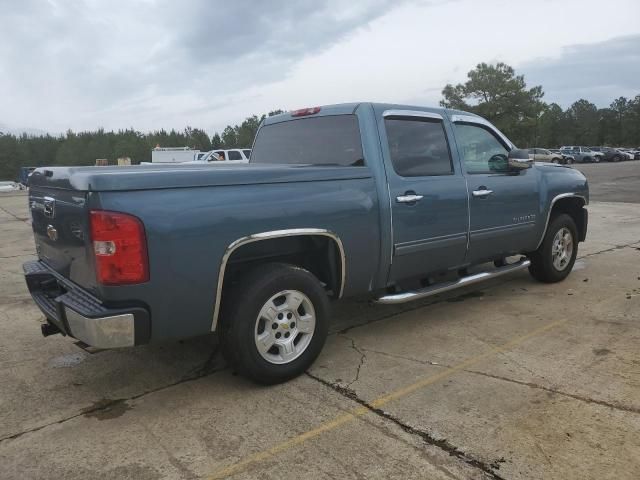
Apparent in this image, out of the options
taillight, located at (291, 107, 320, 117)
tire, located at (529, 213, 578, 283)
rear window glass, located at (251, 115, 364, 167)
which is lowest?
tire, located at (529, 213, 578, 283)

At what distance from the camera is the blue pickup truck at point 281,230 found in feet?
9.61

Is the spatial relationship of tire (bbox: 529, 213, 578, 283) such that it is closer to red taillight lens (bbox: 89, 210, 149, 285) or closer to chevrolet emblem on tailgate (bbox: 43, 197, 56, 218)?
red taillight lens (bbox: 89, 210, 149, 285)

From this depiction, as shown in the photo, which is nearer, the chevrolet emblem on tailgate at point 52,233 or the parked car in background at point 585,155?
the chevrolet emblem on tailgate at point 52,233

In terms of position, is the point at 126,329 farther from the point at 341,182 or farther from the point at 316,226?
the point at 341,182

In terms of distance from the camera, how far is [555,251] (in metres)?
6.03

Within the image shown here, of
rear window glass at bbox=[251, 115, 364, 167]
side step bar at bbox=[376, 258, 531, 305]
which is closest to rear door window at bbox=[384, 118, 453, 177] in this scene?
rear window glass at bbox=[251, 115, 364, 167]

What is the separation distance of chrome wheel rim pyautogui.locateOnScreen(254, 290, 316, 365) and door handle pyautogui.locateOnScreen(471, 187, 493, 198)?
2.02 m

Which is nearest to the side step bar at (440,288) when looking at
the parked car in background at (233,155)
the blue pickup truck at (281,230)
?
the blue pickup truck at (281,230)

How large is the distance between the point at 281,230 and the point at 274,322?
603 mm

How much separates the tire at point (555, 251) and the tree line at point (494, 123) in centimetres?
5997

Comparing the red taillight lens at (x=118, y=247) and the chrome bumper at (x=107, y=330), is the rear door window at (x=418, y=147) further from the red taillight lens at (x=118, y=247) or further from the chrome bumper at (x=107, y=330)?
the chrome bumper at (x=107, y=330)

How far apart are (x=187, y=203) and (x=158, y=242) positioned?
0.90 feet

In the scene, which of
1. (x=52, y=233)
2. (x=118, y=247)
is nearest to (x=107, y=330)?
(x=118, y=247)

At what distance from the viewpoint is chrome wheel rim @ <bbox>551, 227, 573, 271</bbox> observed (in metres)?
5.98
